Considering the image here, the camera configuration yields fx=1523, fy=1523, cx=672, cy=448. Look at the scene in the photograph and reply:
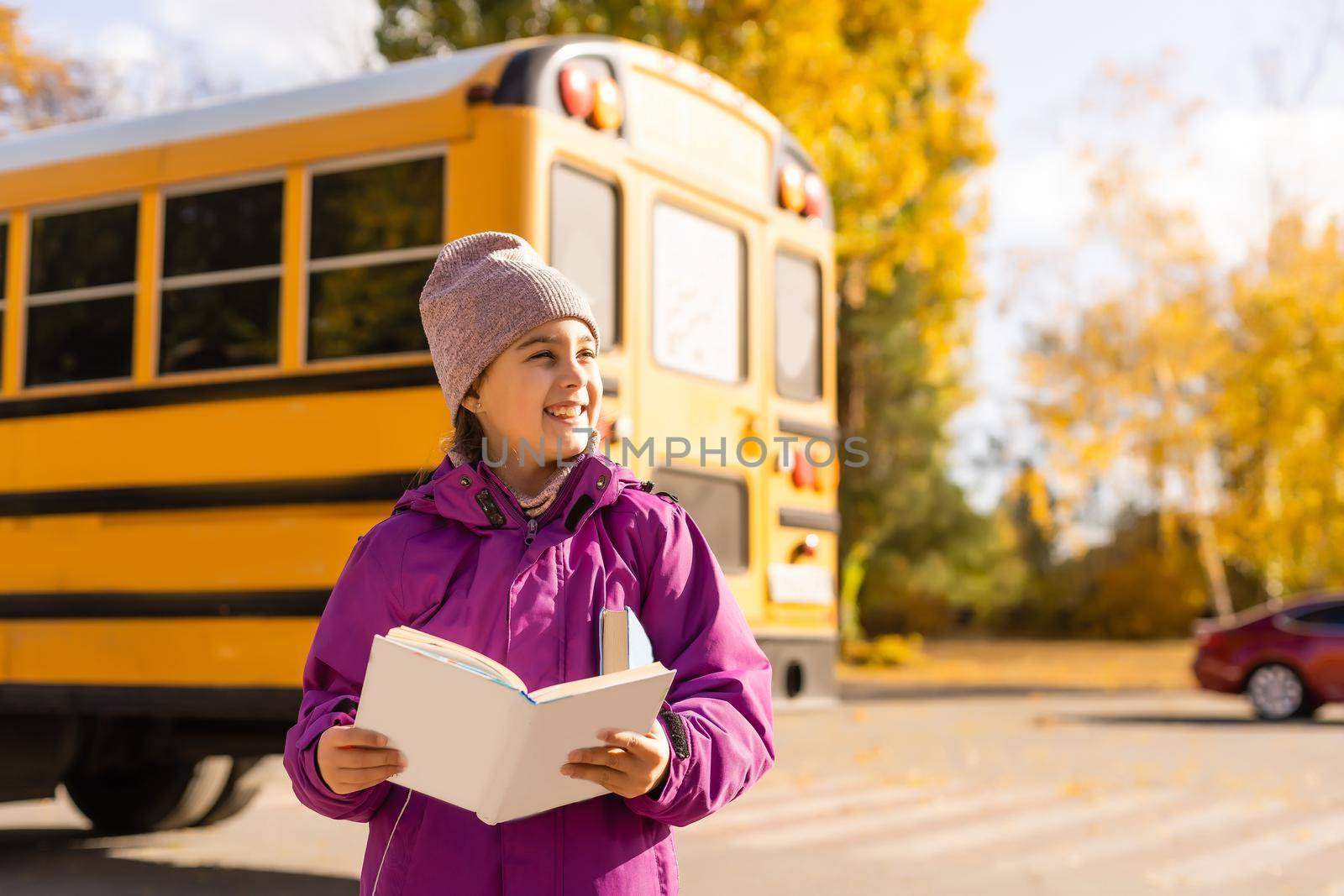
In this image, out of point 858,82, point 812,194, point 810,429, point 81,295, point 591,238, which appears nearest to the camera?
point 591,238

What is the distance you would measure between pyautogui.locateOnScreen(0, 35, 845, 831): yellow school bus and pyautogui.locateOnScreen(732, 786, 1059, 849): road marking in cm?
130

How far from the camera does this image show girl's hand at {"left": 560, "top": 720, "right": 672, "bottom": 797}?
1714 millimetres

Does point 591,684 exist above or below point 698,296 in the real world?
below

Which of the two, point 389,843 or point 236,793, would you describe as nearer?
point 389,843

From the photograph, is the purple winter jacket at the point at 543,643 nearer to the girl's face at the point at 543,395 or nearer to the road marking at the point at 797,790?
the girl's face at the point at 543,395

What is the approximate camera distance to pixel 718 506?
6008 millimetres

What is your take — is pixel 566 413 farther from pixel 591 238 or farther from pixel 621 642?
pixel 591 238

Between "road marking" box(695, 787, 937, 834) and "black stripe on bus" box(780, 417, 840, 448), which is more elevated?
"black stripe on bus" box(780, 417, 840, 448)

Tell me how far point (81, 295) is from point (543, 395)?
4.28m

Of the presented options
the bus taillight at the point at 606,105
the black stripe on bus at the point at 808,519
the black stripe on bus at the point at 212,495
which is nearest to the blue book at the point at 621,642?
the black stripe on bus at the point at 212,495

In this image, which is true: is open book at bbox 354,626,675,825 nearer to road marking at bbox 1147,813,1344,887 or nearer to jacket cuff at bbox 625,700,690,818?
jacket cuff at bbox 625,700,690,818

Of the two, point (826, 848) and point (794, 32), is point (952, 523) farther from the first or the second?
point (826, 848)

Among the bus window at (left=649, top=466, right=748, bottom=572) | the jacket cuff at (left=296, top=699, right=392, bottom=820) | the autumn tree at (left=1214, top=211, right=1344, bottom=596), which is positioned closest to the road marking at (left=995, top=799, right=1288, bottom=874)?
the bus window at (left=649, top=466, right=748, bottom=572)

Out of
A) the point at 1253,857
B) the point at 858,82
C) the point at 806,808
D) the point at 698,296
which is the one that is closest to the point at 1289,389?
the point at 858,82
